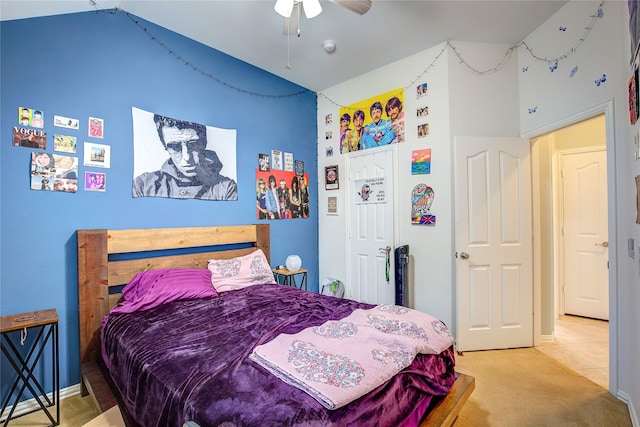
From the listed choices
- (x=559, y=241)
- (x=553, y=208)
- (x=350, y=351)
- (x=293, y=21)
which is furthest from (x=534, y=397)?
(x=293, y=21)

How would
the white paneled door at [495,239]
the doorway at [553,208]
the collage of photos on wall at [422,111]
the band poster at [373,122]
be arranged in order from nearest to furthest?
the doorway at [553,208] → the white paneled door at [495,239] → the collage of photos on wall at [422,111] → the band poster at [373,122]

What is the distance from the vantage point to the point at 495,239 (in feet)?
9.92

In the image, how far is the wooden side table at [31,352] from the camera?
1825 mm

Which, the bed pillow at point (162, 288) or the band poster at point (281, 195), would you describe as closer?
the bed pillow at point (162, 288)

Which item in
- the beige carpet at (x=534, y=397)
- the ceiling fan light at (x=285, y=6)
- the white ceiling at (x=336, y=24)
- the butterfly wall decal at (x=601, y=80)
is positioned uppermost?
the white ceiling at (x=336, y=24)

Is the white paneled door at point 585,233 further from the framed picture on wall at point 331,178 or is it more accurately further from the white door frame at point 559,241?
the framed picture on wall at point 331,178

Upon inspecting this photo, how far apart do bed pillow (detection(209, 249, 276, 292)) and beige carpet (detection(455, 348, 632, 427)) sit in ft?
6.35

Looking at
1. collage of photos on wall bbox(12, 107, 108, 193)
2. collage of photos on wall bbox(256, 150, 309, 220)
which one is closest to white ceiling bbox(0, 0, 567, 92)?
collage of photos on wall bbox(12, 107, 108, 193)

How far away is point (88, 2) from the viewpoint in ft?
7.43

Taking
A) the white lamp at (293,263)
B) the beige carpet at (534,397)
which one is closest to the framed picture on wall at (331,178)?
the white lamp at (293,263)

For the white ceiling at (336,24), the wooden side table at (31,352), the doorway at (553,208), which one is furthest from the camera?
the white ceiling at (336,24)

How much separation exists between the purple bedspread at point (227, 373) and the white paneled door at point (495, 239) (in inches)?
54.6

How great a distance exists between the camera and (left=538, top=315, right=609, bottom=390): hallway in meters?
2.56

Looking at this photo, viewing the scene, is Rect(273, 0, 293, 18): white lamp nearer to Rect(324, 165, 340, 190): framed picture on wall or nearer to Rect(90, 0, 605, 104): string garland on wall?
Rect(90, 0, 605, 104): string garland on wall
